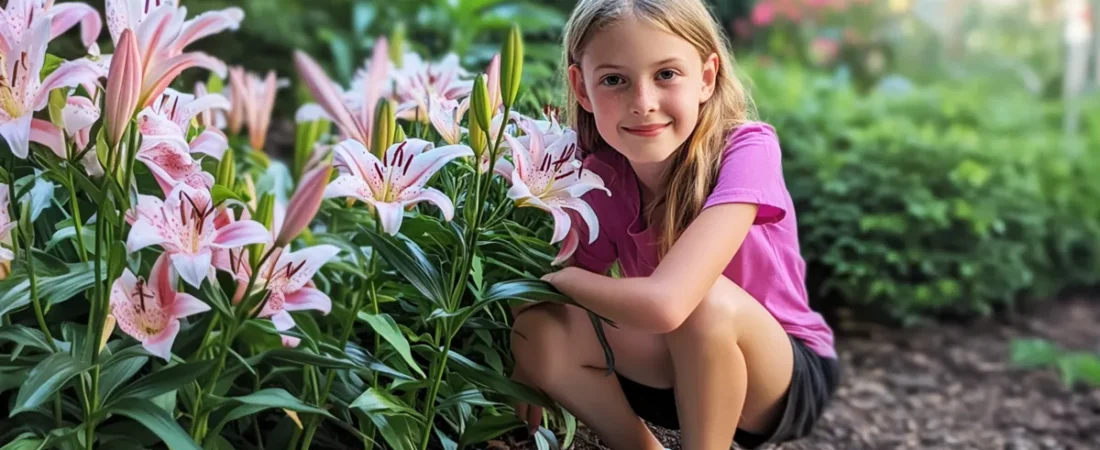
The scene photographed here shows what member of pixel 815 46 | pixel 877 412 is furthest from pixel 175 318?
pixel 815 46

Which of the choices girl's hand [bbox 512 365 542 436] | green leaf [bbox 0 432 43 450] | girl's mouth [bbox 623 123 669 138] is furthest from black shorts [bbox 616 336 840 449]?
green leaf [bbox 0 432 43 450]

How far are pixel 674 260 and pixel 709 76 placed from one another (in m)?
0.24

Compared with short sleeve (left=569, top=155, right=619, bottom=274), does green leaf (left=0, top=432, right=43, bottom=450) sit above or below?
below

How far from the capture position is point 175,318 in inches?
40.3

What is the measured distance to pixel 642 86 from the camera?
1.11 meters

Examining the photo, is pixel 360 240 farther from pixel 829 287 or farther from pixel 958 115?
pixel 958 115

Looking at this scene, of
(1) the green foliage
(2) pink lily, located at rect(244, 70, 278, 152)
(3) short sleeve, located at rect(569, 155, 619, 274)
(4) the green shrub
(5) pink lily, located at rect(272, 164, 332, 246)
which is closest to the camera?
(5) pink lily, located at rect(272, 164, 332, 246)

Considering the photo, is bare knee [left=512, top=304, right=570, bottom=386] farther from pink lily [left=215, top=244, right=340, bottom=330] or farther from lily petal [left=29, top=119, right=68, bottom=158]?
lily petal [left=29, top=119, right=68, bottom=158]

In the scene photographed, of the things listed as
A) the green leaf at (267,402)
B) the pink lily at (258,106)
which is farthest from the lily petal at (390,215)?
the pink lily at (258,106)

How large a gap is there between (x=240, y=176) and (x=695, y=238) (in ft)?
2.85

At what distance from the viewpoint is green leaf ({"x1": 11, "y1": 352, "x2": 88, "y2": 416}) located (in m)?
0.96

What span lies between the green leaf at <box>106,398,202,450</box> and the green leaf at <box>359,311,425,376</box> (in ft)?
0.71

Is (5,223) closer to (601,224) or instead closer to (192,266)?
(192,266)

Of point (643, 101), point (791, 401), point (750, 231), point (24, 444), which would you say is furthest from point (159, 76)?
point (791, 401)
